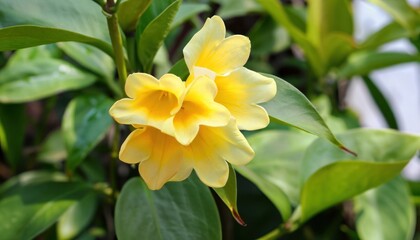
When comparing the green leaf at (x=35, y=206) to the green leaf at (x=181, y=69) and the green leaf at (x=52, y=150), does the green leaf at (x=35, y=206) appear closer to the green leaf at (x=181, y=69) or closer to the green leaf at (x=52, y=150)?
the green leaf at (x=52, y=150)

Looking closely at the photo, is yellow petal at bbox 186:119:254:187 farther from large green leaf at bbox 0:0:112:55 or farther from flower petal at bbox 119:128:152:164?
large green leaf at bbox 0:0:112:55

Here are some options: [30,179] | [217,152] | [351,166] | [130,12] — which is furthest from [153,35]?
[30,179]

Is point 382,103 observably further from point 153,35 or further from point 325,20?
point 153,35

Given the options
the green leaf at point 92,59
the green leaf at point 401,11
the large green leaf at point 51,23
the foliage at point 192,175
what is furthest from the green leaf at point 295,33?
the large green leaf at point 51,23

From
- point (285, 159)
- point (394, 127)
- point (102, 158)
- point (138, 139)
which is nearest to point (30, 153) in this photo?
point (102, 158)

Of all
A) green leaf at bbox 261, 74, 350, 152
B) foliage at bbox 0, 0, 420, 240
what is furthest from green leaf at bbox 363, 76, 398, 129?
green leaf at bbox 261, 74, 350, 152

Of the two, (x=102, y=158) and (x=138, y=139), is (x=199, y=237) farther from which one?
(x=102, y=158)
